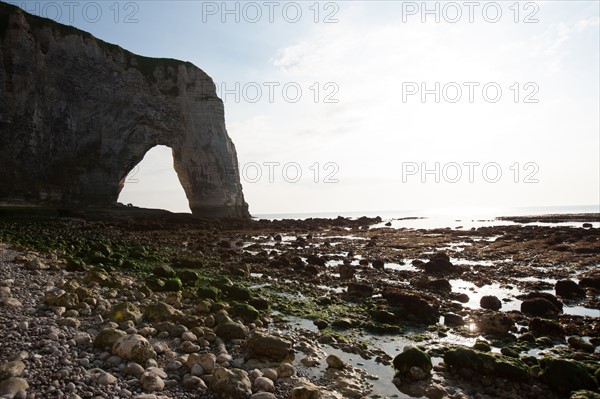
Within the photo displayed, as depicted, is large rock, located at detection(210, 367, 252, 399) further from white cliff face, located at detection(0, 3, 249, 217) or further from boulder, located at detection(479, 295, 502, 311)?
white cliff face, located at detection(0, 3, 249, 217)

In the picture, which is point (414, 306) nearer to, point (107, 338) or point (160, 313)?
point (160, 313)

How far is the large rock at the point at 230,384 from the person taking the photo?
5364 millimetres

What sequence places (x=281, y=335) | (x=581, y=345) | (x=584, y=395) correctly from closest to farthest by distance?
(x=584, y=395)
(x=581, y=345)
(x=281, y=335)

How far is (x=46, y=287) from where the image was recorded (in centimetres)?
972

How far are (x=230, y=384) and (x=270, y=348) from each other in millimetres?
1675

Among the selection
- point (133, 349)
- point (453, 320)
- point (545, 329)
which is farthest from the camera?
point (453, 320)

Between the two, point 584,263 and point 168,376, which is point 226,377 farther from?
point 584,263

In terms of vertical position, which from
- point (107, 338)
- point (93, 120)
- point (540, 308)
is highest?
point (93, 120)

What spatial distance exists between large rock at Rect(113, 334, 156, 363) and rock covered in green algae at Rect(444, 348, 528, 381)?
5.60 metres

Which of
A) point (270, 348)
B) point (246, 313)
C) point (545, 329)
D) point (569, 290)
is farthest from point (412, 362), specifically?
point (569, 290)

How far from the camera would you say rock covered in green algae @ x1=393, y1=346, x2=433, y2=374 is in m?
6.93

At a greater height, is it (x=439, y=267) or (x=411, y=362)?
(x=411, y=362)

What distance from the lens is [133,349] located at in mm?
6074

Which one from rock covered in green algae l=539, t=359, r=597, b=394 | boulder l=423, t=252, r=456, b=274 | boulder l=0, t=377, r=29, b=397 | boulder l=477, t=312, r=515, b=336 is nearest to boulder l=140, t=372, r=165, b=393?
boulder l=0, t=377, r=29, b=397
